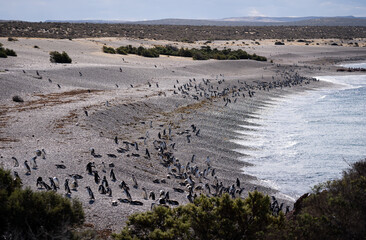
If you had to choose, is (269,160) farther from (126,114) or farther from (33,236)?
(33,236)

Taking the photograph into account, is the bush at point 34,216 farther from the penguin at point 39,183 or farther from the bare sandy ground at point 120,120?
the penguin at point 39,183

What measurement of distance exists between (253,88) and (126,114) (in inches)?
612

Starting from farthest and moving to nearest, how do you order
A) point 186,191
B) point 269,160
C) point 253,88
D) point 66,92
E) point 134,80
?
point 253,88
point 134,80
point 66,92
point 269,160
point 186,191

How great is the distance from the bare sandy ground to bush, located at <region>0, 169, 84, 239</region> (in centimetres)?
118

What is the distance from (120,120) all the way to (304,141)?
8857 mm

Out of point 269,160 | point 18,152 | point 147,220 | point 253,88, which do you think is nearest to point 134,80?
point 253,88

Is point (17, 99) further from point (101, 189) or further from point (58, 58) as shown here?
point (58, 58)

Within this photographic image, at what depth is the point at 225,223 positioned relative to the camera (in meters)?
6.98

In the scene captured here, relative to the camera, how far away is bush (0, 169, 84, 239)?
648cm

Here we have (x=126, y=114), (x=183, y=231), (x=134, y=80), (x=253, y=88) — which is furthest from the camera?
(x=253, y=88)

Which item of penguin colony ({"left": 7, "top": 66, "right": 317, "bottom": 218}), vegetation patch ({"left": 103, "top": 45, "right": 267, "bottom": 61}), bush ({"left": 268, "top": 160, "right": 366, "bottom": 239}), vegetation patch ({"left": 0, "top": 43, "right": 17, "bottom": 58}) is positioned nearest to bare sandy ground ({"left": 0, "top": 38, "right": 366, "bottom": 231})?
penguin colony ({"left": 7, "top": 66, "right": 317, "bottom": 218})

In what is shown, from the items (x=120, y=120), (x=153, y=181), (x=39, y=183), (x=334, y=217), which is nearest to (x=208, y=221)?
(x=334, y=217)

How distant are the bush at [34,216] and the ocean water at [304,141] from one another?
742 centimetres

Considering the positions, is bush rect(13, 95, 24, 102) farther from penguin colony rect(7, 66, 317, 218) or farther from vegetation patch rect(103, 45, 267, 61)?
vegetation patch rect(103, 45, 267, 61)
